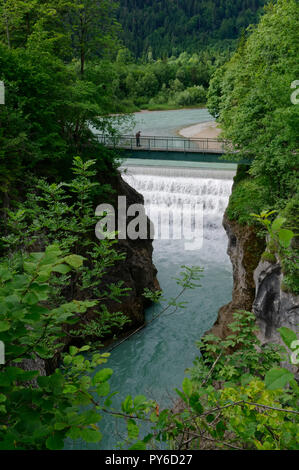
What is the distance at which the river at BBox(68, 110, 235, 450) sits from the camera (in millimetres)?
11531

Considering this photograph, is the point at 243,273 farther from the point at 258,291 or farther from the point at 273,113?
the point at 273,113

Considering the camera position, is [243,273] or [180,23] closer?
[243,273]

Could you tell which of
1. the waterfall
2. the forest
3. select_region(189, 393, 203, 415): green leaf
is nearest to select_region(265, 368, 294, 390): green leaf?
the forest

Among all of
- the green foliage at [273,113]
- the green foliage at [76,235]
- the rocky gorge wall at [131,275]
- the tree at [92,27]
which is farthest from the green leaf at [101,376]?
the tree at [92,27]

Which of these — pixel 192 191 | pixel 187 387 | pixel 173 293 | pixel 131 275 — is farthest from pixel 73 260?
pixel 192 191

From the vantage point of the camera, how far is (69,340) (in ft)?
38.7

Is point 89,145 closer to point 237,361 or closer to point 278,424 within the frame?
point 237,361

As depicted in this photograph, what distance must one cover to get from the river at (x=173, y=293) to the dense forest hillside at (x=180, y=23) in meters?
154

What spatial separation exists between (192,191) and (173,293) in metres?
8.87

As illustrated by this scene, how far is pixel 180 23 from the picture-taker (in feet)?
610

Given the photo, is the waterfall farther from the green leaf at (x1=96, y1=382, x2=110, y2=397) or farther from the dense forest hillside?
the dense forest hillside

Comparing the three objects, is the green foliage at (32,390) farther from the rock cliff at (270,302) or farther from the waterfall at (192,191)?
the waterfall at (192,191)

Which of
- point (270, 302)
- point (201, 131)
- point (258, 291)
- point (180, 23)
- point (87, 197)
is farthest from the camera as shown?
point (180, 23)

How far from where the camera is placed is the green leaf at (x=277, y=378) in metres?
1.59
